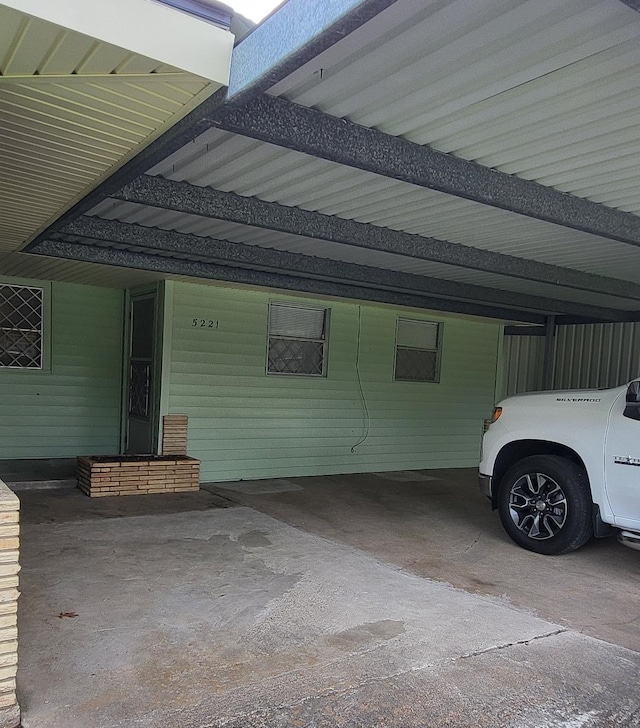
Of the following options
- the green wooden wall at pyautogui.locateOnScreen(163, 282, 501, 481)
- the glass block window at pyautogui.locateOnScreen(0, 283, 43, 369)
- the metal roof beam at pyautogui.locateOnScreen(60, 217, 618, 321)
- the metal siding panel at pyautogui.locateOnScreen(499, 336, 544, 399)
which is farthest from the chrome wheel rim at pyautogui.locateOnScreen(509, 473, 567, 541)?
the glass block window at pyautogui.locateOnScreen(0, 283, 43, 369)

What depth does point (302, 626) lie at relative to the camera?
3660 millimetres

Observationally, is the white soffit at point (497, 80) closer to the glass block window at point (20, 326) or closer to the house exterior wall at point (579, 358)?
the glass block window at point (20, 326)

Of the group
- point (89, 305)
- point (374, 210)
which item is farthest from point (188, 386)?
point (374, 210)

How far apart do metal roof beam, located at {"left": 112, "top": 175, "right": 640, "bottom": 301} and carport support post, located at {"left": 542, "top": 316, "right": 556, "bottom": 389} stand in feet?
12.7

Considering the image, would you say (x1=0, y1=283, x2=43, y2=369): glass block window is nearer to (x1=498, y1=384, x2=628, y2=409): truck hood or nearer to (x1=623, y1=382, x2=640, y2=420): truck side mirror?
(x1=498, y1=384, x2=628, y2=409): truck hood

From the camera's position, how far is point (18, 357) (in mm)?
8180

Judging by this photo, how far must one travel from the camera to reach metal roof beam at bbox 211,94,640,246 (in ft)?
9.73

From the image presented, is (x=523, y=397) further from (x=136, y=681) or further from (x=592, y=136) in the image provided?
(x=136, y=681)

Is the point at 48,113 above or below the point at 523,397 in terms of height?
above

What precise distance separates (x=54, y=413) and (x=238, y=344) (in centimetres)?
281

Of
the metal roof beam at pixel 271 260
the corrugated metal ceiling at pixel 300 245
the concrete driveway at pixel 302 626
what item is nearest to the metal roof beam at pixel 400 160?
the corrugated metal ceiling at pixel 300 245

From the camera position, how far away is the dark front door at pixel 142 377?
311 inches

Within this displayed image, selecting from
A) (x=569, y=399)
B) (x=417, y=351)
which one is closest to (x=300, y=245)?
(x=569, y=399)

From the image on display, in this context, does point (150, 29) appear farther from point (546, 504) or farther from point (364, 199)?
point (546, 504)
